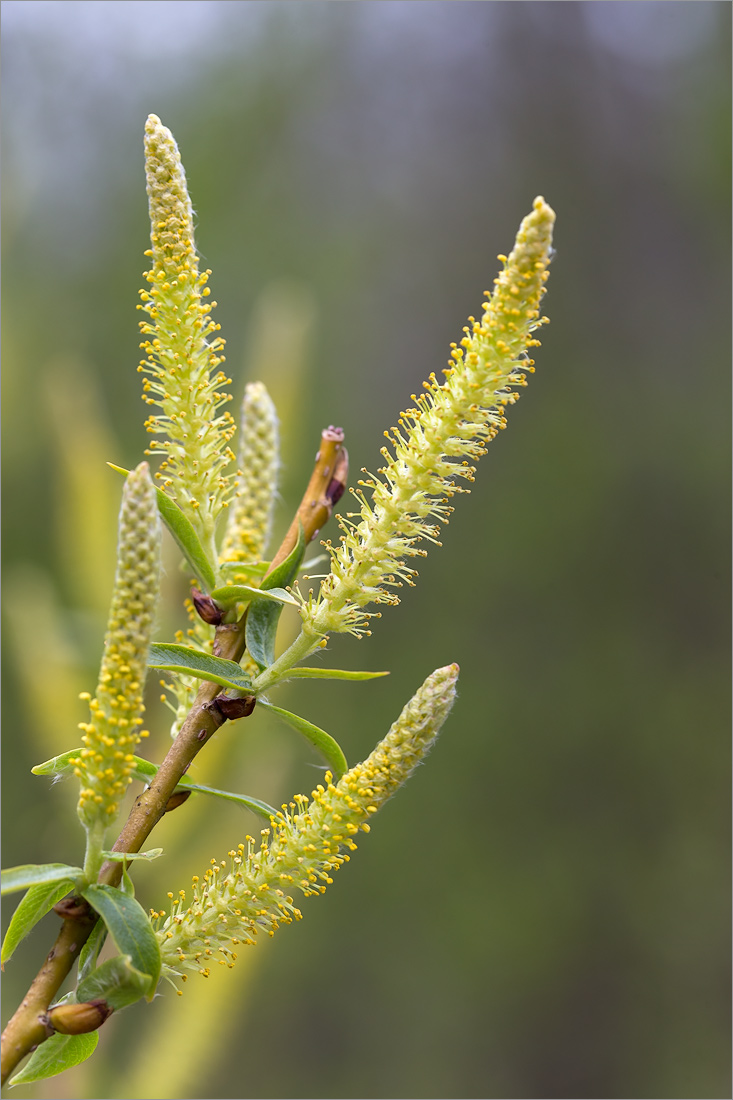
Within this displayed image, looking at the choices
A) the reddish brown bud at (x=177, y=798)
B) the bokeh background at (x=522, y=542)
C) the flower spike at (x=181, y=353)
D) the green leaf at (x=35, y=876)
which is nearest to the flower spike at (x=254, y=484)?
the flower spike at (x=181, y=353)

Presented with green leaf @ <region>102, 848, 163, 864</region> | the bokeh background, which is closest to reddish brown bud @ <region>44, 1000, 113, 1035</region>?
green leaf @ <region>102, 848, 163, 864</region>

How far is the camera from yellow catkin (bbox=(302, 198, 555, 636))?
0.87 metres

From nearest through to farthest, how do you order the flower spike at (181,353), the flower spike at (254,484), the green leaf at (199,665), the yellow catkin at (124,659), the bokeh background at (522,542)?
the yellow catkin at (124,659) < the green leaf at (199,665) < the flower spike at (181,353) < the flower spike at (254,484) < the bokeh background at (522,542)

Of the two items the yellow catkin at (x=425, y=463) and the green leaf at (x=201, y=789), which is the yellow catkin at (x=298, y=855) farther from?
the yellow catkin at (x=425, y=463)

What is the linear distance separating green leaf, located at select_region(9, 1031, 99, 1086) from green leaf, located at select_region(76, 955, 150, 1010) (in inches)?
2.4

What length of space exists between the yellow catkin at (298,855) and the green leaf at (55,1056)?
0.11 m

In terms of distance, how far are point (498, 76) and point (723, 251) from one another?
2826 mm

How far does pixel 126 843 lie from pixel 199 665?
17 cm

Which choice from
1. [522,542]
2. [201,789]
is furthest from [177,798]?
[522,542]

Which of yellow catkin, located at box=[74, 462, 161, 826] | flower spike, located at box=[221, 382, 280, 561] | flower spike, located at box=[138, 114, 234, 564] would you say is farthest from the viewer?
flower spike, located at box=[221, 382, 280, 561]

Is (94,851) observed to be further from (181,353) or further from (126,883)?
(181,353)

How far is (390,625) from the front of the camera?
8695mm

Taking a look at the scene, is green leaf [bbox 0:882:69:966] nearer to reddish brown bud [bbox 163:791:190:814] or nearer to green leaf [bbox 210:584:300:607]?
reddish brown bud [bbox 163:791:190:814]

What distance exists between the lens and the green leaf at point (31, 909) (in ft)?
2.47
